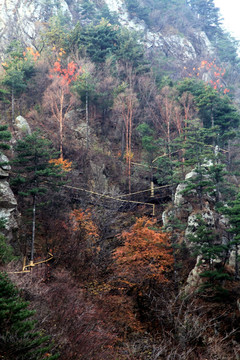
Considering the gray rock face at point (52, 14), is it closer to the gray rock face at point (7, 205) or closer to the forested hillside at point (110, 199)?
the forested hillside at point (110, 199)

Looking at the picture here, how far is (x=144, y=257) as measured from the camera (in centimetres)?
1387

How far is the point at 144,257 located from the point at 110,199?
650 centimetres

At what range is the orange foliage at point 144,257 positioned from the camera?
13180 millimetres

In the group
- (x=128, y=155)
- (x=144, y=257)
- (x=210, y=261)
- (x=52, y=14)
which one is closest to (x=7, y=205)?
(x=144, y=257)

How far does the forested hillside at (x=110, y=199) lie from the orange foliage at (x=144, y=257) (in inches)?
3.2

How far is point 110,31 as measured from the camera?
29.1 metres

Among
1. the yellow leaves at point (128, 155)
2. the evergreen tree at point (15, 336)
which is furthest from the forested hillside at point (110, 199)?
the yellow leaves at point (128, 155)

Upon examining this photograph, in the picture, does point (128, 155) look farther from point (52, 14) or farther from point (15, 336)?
point (52, 14)

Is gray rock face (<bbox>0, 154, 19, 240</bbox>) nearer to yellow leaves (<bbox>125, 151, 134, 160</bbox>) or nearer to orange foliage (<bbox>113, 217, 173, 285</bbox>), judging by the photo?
orange foliage (<bbox>113, 217, 173, 285</bbox>)

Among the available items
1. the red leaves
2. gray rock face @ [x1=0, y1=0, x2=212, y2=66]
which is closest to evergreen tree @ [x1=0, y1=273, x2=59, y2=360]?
the red leaves

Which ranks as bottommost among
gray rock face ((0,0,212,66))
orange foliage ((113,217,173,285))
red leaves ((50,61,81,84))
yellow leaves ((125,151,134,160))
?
orange foliage ((113,217,173,285))

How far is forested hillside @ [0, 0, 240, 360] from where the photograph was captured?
977cm

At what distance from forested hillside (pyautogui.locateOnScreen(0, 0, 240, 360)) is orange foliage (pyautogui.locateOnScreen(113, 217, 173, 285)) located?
0.08m

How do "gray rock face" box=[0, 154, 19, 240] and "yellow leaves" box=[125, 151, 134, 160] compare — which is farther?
"yellow leaves" box=[125, 151, 134, 160]
